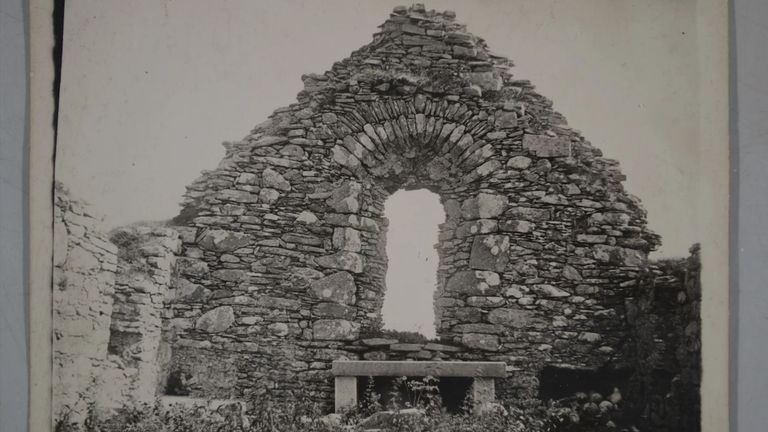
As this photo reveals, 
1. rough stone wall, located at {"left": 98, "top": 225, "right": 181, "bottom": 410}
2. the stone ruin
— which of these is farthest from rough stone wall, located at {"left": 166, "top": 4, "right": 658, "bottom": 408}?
rough stone wall, located at {"left": 98, "top": 225, "right": 181, "bottom": 410}

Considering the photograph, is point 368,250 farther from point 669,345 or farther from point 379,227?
point 669,345

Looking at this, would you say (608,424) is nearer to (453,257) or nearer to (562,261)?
(562,261)

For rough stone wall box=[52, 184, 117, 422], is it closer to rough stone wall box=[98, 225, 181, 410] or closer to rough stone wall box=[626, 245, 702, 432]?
rough stone wall box=[98, 225, 181, 410]

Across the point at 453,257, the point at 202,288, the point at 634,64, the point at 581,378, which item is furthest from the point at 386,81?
the point at 581,378

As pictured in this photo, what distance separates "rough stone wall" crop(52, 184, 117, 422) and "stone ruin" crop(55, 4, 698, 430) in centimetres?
1

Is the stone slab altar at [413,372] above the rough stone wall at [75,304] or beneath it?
beneath

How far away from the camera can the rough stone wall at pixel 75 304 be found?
3.42 metres

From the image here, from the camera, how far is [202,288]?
Result: 3707 millimetres

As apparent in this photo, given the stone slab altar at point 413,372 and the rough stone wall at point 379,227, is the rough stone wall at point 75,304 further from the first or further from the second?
the stone slab altar at point 413,372

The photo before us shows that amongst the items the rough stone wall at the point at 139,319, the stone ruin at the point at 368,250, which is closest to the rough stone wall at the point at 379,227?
the stone ruin at the point at 368,250

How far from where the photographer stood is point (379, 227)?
400 centimetres

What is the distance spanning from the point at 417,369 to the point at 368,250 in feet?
2.77

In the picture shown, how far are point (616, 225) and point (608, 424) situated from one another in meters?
1.19

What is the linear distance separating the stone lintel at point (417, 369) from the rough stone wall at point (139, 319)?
1082 mm
